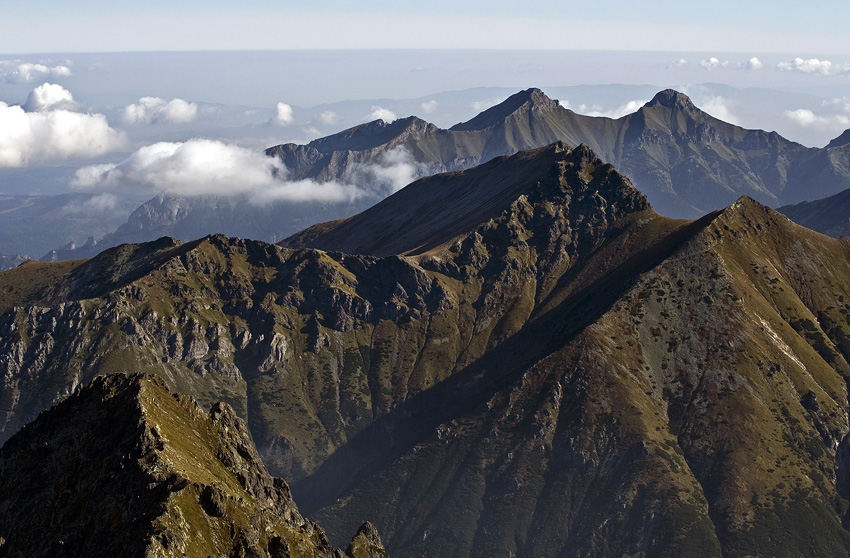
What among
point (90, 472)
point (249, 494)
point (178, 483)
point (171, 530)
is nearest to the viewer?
point (171, 530)

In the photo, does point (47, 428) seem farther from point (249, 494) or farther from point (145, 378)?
point (249, 494)

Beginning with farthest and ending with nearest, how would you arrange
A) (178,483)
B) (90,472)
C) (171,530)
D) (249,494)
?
(249,494) → (90,472) → (178,483) → (171,530)

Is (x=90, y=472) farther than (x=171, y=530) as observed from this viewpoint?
Yes

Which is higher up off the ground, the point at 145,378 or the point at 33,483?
the point at 145,378

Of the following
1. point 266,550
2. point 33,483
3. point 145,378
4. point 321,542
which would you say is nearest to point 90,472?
point 33,483

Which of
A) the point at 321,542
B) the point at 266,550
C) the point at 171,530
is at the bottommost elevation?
the point at 321,542

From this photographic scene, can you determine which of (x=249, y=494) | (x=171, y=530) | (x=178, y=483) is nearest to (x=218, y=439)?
(x=249, y=494)
